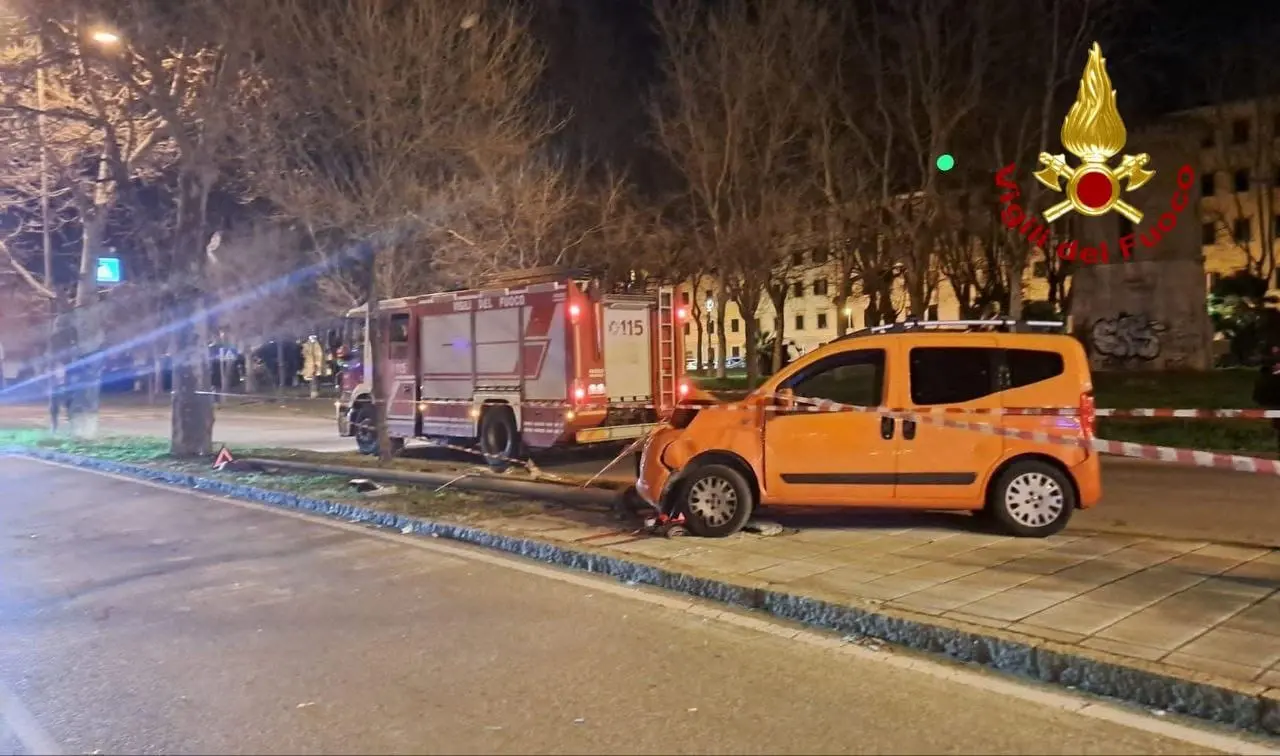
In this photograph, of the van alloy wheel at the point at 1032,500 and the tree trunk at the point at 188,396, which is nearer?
the van alloy wheel at the point at 1032,500

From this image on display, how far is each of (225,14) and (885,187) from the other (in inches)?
671

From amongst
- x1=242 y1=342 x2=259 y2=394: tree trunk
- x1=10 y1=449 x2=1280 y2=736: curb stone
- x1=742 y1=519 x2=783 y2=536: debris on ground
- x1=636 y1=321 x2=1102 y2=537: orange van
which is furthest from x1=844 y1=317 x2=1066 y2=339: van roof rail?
x1=242 y1=342 x2=259 y2=394: tree trunk

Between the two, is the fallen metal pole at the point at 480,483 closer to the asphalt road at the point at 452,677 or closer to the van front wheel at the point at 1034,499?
the asphalt road at the point at 452,677

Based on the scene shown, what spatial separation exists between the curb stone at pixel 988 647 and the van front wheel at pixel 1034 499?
2617 mm

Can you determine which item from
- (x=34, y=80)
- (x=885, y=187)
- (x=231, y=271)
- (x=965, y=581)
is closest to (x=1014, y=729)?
(x=965, y=581)

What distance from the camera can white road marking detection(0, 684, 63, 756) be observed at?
4.66 m

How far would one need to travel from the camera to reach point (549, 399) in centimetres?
1556

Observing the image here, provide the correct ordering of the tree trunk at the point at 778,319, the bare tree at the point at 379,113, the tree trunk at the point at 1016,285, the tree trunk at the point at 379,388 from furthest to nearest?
the tree trunk at the point at 778,319, the tree trunk at the point at 1016,285, the tree trunk at the point at 379,388, the bare tree at the point at 379,113

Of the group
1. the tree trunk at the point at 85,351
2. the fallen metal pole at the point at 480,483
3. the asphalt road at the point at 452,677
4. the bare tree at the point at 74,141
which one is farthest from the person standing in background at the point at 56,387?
the asphalt road at the point at 452,677

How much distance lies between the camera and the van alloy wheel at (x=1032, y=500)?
27.1 feet

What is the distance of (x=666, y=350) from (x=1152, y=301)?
1903 cm

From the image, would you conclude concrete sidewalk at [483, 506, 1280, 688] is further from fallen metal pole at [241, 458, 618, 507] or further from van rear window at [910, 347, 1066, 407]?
fallen metal pole at [241, 458, 618, 507]

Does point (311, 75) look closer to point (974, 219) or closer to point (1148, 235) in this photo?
point (974, 219)

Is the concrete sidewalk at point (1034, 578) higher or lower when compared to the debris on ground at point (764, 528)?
lower
